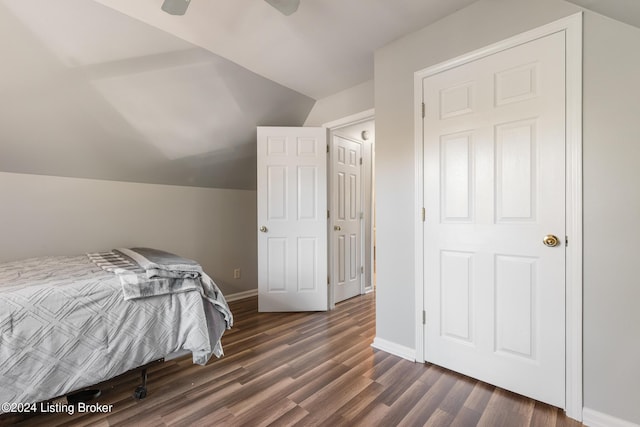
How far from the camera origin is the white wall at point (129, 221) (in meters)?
2.37

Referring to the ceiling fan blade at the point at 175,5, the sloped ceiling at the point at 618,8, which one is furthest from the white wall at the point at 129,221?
the sloped ceiling at the point at 618,8

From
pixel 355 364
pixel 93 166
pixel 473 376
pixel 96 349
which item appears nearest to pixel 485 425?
pixel 473 376

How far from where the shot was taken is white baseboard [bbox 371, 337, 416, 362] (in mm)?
2084

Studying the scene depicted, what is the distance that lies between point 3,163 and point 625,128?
4.01 meters

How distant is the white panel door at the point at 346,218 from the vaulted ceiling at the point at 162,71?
77 centimetres

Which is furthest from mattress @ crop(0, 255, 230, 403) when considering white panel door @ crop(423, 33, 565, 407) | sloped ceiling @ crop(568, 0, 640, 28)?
sloped ceiling @ crop(568, 0, 640, 28)

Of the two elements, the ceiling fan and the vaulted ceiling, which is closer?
the ceiling fan

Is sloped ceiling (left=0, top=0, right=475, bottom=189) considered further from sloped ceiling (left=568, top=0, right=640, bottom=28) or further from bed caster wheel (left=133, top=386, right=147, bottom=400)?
bed caster wheel (left=133, top=386, right=147, bottom=400)

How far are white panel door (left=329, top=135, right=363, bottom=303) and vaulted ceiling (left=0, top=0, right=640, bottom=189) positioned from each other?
771 mm

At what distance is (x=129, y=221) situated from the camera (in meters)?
2.91

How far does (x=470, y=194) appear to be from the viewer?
71.9 inches

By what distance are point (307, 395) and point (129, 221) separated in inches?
96.2

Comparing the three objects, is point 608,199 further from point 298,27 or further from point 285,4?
point 298,27

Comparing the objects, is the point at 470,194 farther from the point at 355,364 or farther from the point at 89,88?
the point at 89,88
